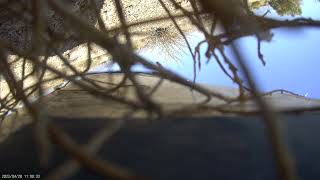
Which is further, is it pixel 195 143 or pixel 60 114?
pixel 60 114

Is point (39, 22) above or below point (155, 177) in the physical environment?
above

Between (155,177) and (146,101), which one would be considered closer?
(146,101)

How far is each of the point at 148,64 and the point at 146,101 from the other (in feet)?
0.08

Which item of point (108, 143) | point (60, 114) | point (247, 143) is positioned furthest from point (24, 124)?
point (247, 143)

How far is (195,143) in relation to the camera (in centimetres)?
38

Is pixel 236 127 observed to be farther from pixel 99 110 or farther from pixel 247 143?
pixel 99 110

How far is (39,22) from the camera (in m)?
0.23

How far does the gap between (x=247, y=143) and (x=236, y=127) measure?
3 centimetres

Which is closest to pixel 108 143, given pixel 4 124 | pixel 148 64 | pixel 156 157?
pixel 156 157

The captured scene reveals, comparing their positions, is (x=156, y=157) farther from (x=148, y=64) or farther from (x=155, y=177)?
(x=148, y=64)

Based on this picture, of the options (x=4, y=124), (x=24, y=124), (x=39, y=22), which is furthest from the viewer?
(x=4, y=124)

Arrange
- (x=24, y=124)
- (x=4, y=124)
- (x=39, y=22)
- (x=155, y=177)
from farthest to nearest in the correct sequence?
(x=4, y=124) → (x=24, y=124) → (x=155, y=177) → (x=39, y=22)

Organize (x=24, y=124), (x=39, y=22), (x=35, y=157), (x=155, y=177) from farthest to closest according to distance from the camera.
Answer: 1. (x=24, y=124)
2. (x=35, y=157)
3. (x=155, y=177)
4. (x=39, y=22)

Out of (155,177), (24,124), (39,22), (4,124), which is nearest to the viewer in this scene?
Answer: (39,22)
